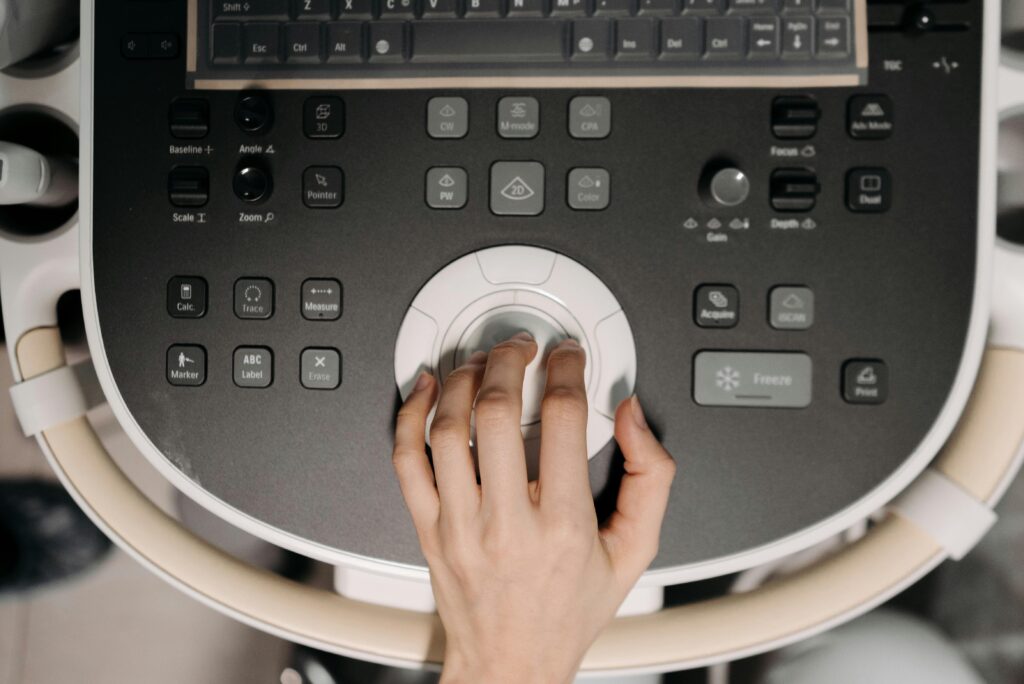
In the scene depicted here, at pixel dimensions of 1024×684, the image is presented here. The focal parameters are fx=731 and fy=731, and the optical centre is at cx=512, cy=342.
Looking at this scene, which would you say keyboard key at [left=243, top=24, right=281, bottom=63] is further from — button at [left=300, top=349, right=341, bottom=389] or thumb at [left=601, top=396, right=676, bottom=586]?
thumb at [left=601, top=396, right=676, bottom=586]

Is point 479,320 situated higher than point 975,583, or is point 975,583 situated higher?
point 479,320

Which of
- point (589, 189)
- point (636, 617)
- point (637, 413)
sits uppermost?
point (589, 189)

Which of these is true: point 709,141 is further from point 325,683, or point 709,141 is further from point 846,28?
Result: point 325,683

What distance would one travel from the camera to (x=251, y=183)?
0.36 metres

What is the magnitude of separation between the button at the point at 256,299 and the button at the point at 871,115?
0.97 ft

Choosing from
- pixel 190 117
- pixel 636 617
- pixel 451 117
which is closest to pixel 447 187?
pixel 451 117

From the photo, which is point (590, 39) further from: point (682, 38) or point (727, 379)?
point (727, 379)

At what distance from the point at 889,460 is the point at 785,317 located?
0.28ft

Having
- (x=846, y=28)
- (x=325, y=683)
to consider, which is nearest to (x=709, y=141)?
(x=846, y=28)

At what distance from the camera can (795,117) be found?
0.35 meters

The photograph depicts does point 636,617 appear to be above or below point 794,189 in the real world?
below

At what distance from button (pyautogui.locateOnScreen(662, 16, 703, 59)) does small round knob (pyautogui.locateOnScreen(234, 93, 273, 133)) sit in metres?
0.20

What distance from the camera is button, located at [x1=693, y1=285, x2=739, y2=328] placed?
36 cm

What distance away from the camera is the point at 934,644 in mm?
444
